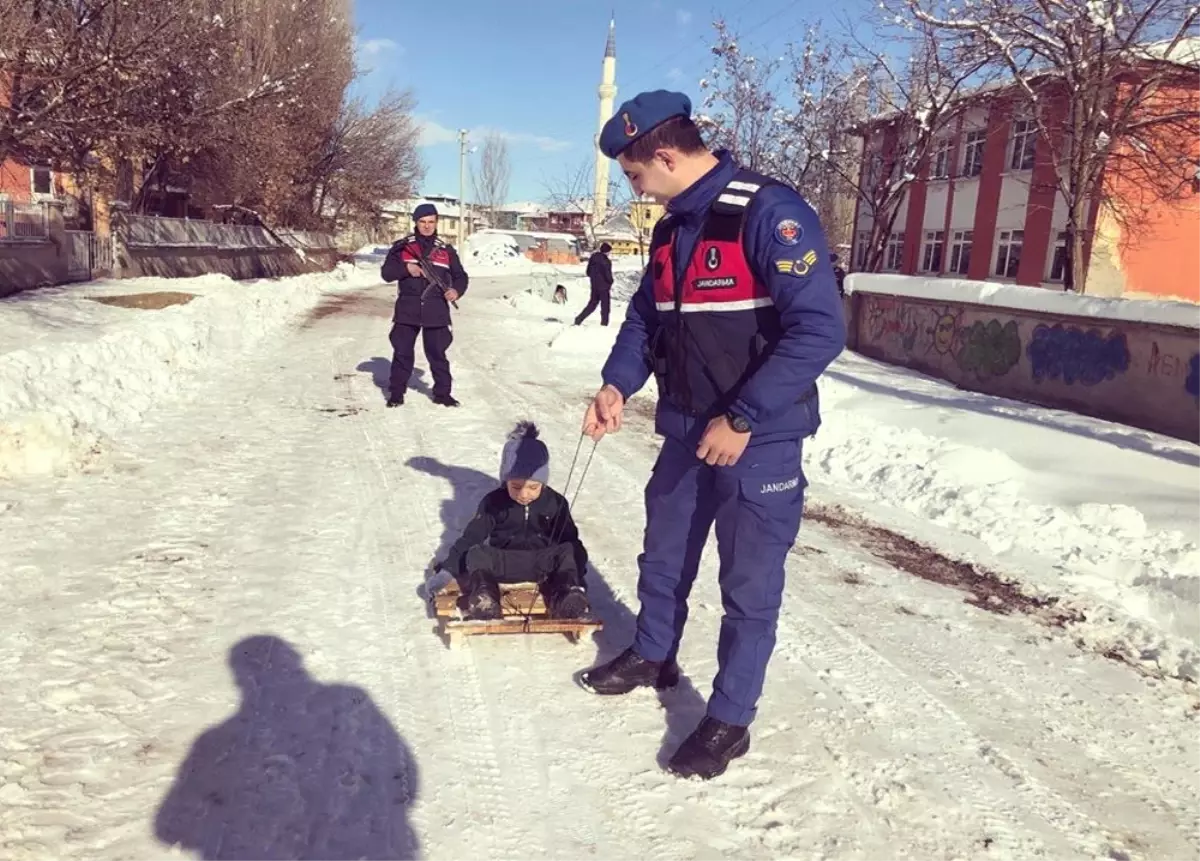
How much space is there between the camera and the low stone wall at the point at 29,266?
45.6ft

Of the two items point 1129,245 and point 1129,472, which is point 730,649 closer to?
point 1129,472

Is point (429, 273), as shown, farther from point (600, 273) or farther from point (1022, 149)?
point (1022, 149)

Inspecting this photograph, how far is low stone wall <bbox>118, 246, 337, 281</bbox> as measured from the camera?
19.3 metres

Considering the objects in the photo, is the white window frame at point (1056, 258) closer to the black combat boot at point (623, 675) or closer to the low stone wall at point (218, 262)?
the low stone wall at point (218, 262)

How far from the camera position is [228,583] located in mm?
4031

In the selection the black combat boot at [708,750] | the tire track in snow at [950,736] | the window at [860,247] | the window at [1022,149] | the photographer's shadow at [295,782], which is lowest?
the photographer's shadow at [295,782]

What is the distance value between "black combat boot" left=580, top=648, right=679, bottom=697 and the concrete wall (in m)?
8.26

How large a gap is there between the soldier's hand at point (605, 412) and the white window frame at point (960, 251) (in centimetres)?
2859

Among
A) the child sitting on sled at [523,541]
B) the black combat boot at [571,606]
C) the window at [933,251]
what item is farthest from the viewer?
the window at [933,251]

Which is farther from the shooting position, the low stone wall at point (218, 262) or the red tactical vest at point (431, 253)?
the low stone wall at point (218, 262)

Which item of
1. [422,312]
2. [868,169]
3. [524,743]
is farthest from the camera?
Result: [868,169]

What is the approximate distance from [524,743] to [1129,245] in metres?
25.6

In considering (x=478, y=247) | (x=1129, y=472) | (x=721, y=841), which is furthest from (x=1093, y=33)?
(x=478, y=247)

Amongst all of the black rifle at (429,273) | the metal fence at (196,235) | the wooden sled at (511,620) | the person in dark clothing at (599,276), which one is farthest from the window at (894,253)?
the wooden sled at (511,620)
